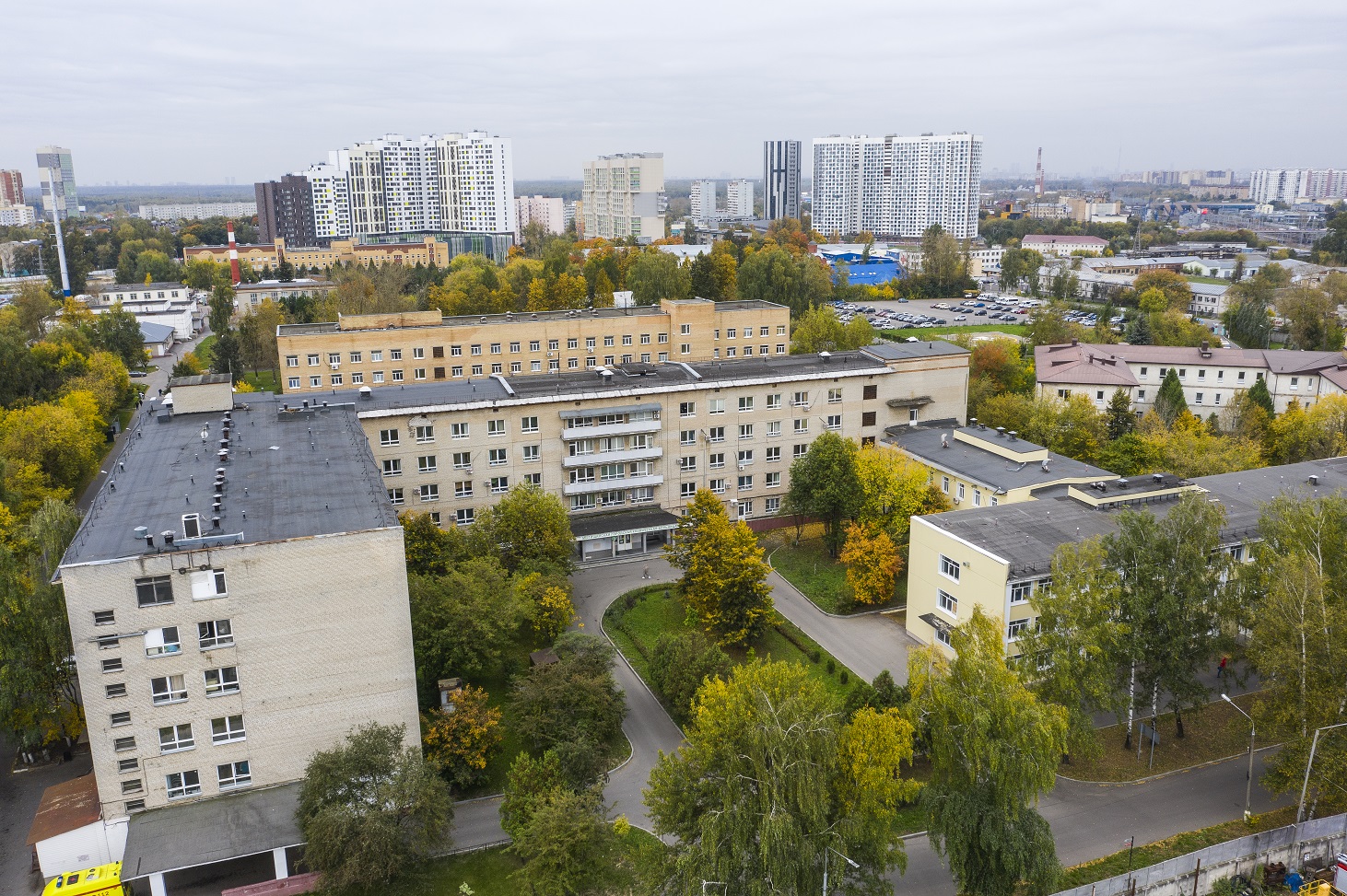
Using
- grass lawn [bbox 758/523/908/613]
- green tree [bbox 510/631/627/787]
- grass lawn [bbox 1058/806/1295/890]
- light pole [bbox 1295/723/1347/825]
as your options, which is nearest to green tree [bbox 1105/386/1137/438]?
grass lawn [bbox 758/523/908/613]

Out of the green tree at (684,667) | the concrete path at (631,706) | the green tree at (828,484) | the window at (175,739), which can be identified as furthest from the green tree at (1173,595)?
the window at (175,739)

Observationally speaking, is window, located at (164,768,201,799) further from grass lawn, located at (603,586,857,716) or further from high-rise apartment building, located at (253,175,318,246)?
high-rise apartment building, located at (253,175,318,246)

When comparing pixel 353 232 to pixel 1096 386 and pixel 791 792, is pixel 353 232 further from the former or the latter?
pixel 791 792

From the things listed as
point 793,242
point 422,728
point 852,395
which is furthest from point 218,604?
point 793,242

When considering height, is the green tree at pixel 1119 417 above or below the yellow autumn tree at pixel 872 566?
above

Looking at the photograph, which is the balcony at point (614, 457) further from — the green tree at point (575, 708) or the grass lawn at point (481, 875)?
the grass lawn at point (481, 875)

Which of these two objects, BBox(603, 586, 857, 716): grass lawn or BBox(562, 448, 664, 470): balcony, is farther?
BBox(562, 448, 664, 470): balcony

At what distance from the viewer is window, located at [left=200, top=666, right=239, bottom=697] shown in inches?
988

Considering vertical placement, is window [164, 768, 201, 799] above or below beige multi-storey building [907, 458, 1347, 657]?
below

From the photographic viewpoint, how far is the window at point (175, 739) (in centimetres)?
2492

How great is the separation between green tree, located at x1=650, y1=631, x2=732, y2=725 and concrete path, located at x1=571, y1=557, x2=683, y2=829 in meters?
0.97

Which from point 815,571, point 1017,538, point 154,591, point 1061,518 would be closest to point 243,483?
point 154,591

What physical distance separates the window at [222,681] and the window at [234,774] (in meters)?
2.10

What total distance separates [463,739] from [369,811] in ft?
14.9
